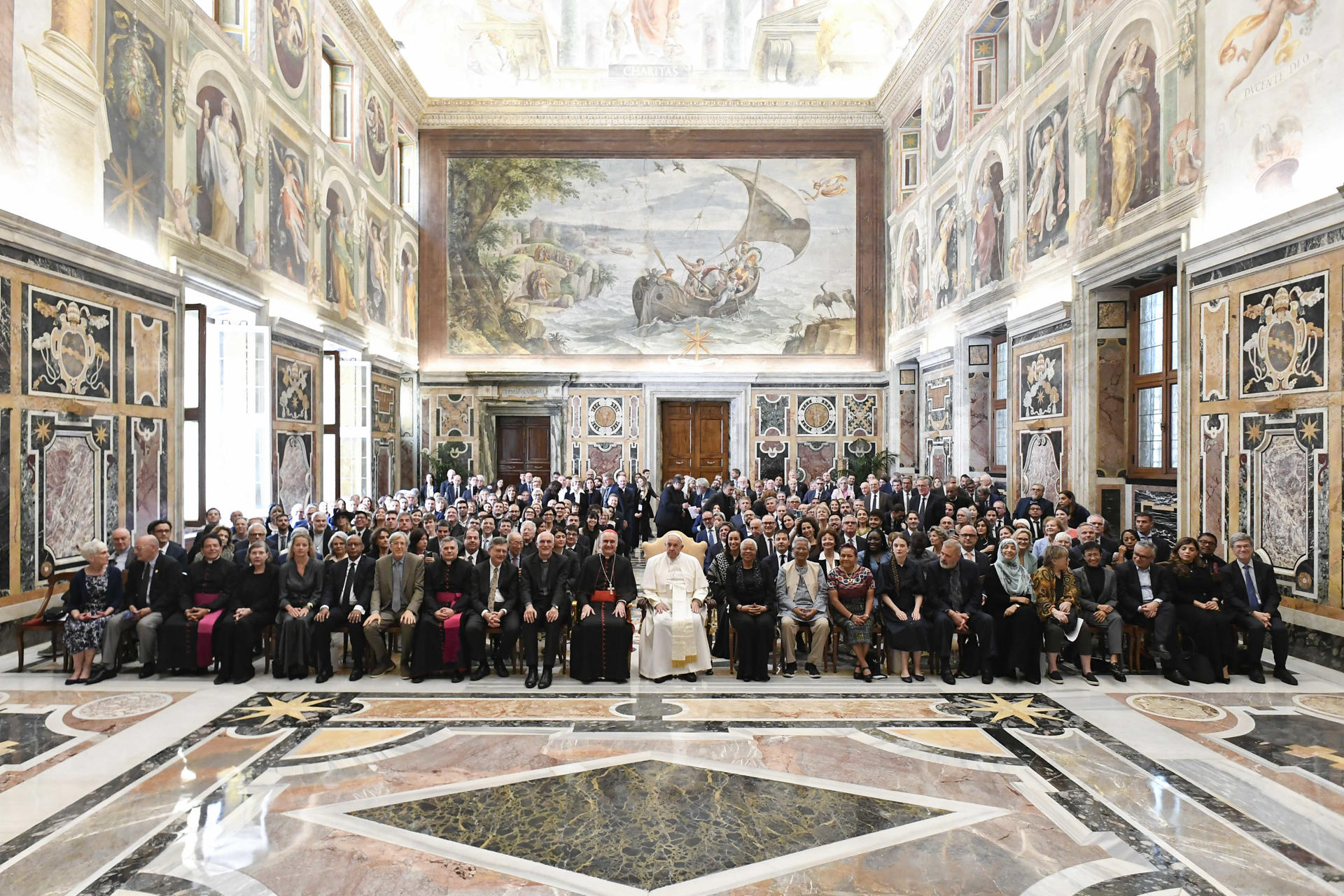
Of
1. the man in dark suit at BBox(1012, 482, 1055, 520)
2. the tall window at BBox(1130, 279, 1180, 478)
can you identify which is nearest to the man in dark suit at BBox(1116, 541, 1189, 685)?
the tall window at BBox(1130, 279, 1180, 478)

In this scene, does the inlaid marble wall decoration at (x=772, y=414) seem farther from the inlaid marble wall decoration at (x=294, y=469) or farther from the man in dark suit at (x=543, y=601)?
the man in dark suit at (x=543, y=601)

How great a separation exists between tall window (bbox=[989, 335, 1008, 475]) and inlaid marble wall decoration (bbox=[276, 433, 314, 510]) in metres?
12.1

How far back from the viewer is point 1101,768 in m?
4.56

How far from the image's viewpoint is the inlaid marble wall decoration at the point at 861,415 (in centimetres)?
1891

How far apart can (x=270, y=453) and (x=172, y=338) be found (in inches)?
101

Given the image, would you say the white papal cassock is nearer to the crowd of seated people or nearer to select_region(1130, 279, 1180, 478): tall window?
the crowd of seated people

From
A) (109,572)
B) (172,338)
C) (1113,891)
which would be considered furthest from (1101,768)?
(172,338)

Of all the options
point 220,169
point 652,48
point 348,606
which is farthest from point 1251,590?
point 652,48

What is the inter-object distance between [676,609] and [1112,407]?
23.2ft

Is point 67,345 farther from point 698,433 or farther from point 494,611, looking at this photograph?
point 698,433

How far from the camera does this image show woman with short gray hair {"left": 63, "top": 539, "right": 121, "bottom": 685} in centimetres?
632

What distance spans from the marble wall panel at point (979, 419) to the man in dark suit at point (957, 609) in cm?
778

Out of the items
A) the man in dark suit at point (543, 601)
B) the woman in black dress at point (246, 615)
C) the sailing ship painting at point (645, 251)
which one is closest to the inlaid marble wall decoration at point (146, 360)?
the woman in black dress at point (246, 615)

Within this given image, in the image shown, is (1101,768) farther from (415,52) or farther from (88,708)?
(415,52)
